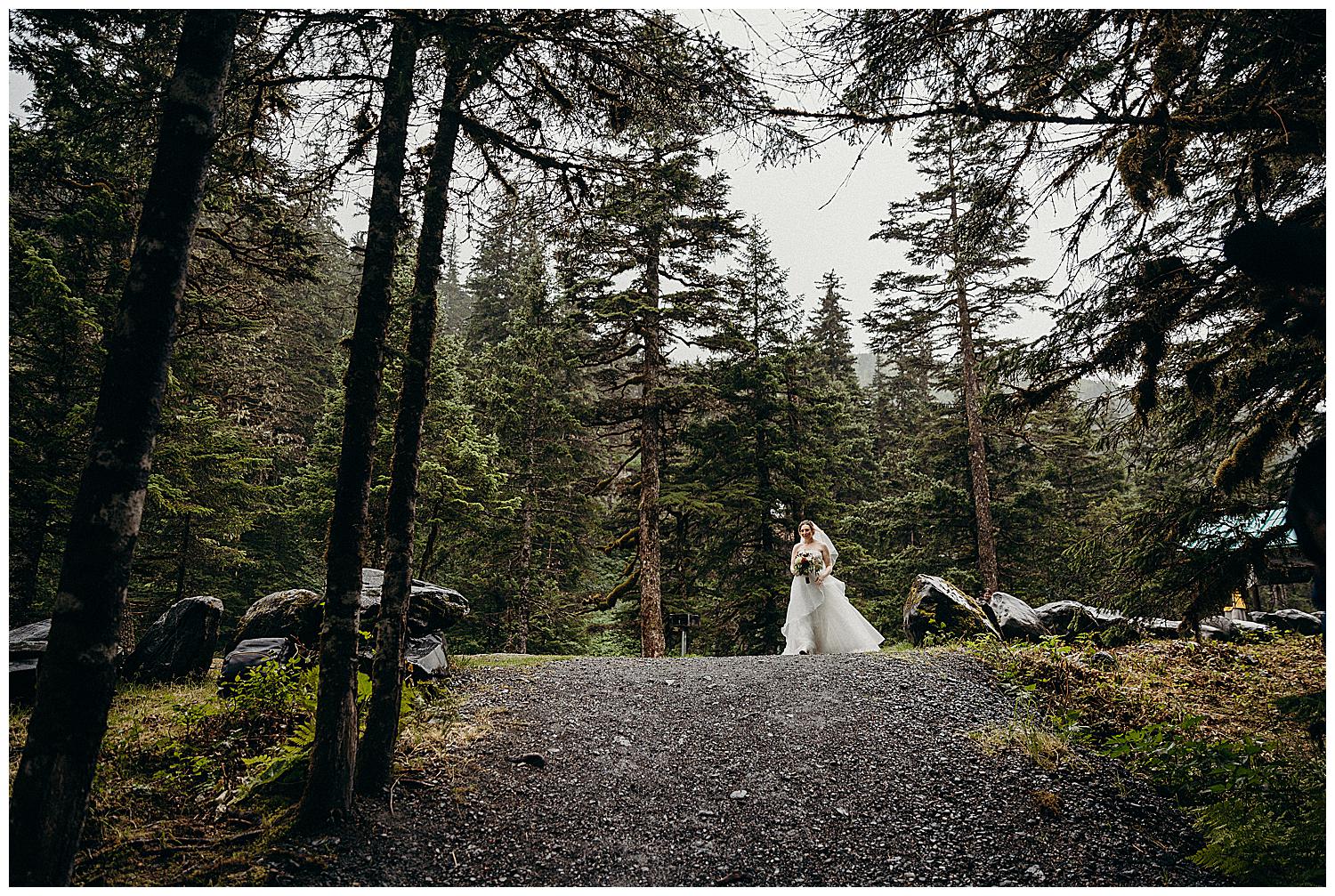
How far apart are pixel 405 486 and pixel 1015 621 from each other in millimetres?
10245

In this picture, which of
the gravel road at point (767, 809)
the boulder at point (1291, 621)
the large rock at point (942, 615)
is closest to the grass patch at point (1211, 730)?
the gravel road at point (767, 809)

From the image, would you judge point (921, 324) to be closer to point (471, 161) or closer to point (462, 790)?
point (471, 161)

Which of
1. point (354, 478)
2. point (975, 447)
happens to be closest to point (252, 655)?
point (354, 478)

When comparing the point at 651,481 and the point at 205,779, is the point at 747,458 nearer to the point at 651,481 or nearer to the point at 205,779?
the point at 651,481

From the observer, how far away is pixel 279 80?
489cm

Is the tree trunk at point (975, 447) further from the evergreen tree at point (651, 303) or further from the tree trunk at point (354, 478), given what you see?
the tree trunk at point (354, 478)

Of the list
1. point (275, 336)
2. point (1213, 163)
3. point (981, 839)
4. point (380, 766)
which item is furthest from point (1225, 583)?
point (275, 336)

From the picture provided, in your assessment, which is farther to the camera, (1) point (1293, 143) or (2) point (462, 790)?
(2) point (462, 790)

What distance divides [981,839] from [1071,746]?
5.90ft

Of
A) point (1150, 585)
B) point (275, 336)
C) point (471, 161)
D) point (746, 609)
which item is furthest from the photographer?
point (275, 336)

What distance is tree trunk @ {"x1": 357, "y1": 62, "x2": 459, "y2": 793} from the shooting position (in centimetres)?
443

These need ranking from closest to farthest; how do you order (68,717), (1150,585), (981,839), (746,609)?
(68,717), (981,839), (1150,585), (746,609)

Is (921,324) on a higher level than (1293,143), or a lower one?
higher

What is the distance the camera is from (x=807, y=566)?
11227 millimetres
